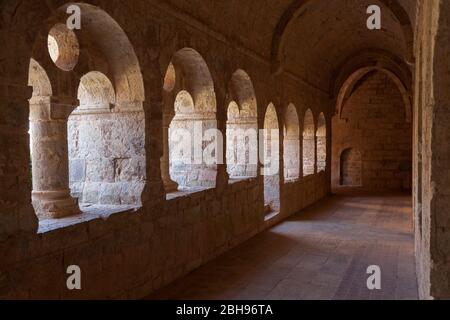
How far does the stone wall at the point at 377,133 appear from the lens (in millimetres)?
17188

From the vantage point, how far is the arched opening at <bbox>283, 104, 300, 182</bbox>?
11.4 m

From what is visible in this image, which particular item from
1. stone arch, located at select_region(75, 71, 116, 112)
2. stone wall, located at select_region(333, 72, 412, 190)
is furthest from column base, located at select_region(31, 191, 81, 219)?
stone wall, located at select_region(333, 72, 412, 190)

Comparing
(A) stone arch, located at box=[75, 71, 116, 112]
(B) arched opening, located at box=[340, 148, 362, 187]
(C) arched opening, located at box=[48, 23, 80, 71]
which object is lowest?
(B) arched opening, located at box=[340, 148, 362, 187]

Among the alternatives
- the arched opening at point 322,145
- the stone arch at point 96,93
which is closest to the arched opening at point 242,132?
the stone arch at point 96,93

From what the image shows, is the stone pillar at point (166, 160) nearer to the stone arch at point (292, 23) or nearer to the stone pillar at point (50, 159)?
the stone pillar at point (50, 159)

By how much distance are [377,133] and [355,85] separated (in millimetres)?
1949

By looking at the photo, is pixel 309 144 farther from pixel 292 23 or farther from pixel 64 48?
pixel 64 48

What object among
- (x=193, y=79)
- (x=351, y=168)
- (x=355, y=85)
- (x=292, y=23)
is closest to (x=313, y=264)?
(x=193, y=79)

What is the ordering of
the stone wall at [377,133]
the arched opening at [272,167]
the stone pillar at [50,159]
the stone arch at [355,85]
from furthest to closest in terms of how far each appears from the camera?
1. the stone wall at [377,133]
2. the stone arch at [355,85]
3. the arched opening at [272,167]
4. the stone pillar at [50,159]

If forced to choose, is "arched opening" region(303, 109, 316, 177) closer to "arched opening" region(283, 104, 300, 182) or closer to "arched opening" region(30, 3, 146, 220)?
"arched opening" region(283, 104, 300, 182)

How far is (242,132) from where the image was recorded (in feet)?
27.4

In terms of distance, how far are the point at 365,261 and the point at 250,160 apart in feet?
9.27

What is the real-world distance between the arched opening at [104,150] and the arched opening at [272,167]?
5.06 meters
